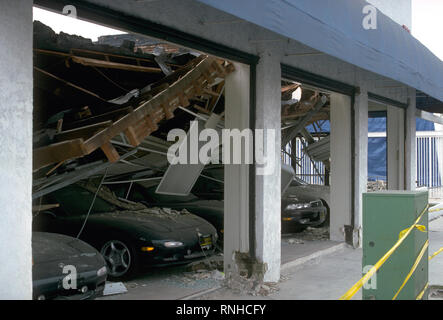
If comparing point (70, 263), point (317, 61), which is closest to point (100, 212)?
point (70, 263)

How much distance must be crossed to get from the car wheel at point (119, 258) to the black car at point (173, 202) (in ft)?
5.23

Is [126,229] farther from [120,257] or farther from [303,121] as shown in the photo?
[303,121]

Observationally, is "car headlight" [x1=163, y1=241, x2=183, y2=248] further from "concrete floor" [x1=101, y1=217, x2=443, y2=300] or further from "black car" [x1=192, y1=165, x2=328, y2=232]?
"black car" [x1=192, y1=165, x2=328, y2=232]

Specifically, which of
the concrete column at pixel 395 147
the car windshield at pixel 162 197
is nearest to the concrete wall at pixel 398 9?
the concrete column at pixel 395 147

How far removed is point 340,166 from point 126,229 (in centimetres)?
514

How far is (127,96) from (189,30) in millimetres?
1982

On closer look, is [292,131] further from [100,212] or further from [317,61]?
[100,212]

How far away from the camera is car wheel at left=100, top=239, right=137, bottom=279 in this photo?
287 inches

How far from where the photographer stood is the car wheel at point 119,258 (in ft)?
23.9

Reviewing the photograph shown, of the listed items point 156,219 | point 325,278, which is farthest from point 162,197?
point 325,278

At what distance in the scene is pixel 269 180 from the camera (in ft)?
24.1

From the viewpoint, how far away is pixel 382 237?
5.26 metres

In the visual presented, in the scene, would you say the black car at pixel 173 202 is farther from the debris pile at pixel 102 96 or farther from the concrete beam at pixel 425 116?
the concrete beam at pixel 425 116

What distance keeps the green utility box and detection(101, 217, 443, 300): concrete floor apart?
1.53m
